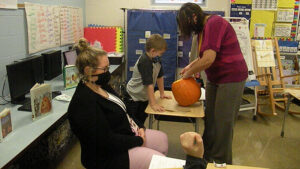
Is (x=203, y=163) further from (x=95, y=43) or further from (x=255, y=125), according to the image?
(x=95, y=43)

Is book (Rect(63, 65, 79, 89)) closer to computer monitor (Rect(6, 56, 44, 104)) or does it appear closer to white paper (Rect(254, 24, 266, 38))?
computer monitor (Rect(6, 56, 44, 104))

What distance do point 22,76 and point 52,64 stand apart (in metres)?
0.74

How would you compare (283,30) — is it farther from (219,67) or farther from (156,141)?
(156,141)

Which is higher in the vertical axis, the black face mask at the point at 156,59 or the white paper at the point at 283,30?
the white paper at the point at 283,30

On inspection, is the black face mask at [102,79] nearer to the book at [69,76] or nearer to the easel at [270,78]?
the book at [69,76]

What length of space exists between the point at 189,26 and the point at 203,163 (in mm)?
1475

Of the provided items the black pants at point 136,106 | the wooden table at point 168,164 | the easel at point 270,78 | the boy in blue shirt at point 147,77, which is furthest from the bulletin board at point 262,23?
the wooden table at point 168,164

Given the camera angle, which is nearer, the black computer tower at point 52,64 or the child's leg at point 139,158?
the child's leg at point 139,158

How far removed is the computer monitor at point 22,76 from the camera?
2.19 meters

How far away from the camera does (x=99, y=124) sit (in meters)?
1.53

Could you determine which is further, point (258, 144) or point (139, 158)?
point (258, 144)

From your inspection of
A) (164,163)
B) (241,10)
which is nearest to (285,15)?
(241,10)

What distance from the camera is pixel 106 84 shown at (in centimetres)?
182

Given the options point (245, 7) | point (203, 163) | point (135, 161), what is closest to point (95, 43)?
point (245, 7)
